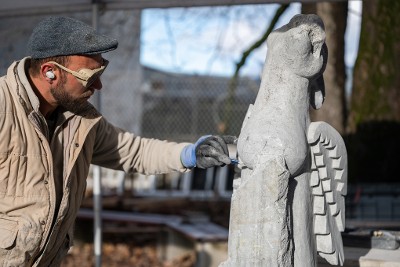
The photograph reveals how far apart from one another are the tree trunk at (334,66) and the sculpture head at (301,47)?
13.1ft

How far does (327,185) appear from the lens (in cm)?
338

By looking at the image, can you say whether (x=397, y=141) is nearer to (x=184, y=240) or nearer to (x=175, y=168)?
(x=184, y=240)

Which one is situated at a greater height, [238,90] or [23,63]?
[238,90]

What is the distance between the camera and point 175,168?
384 cm

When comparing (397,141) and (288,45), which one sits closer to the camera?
(288,45)

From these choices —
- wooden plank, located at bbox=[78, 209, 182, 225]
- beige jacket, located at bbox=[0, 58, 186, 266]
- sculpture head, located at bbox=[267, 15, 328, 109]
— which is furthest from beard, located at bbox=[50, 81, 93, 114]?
wooden plank, located at bbox=[78, 209, 182, 225]

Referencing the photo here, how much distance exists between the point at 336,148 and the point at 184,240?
5.21m

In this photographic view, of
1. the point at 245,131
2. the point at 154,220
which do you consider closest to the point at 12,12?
the point at 245,131

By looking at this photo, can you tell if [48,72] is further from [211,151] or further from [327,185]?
[327,185]

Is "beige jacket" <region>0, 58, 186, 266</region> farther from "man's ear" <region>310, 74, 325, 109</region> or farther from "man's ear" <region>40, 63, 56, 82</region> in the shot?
"man's ear" <region>310, 74, 325, 109</region>

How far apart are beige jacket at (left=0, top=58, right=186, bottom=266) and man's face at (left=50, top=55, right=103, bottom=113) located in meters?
0.12

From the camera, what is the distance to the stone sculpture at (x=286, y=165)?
3.10 m

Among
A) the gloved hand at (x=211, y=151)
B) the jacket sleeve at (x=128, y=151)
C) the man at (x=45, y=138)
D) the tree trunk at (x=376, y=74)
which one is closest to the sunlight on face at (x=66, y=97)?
the man at (x=45, y=138)

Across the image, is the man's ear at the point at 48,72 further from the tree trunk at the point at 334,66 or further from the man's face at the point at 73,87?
the tree trunk at the point at 334,66
